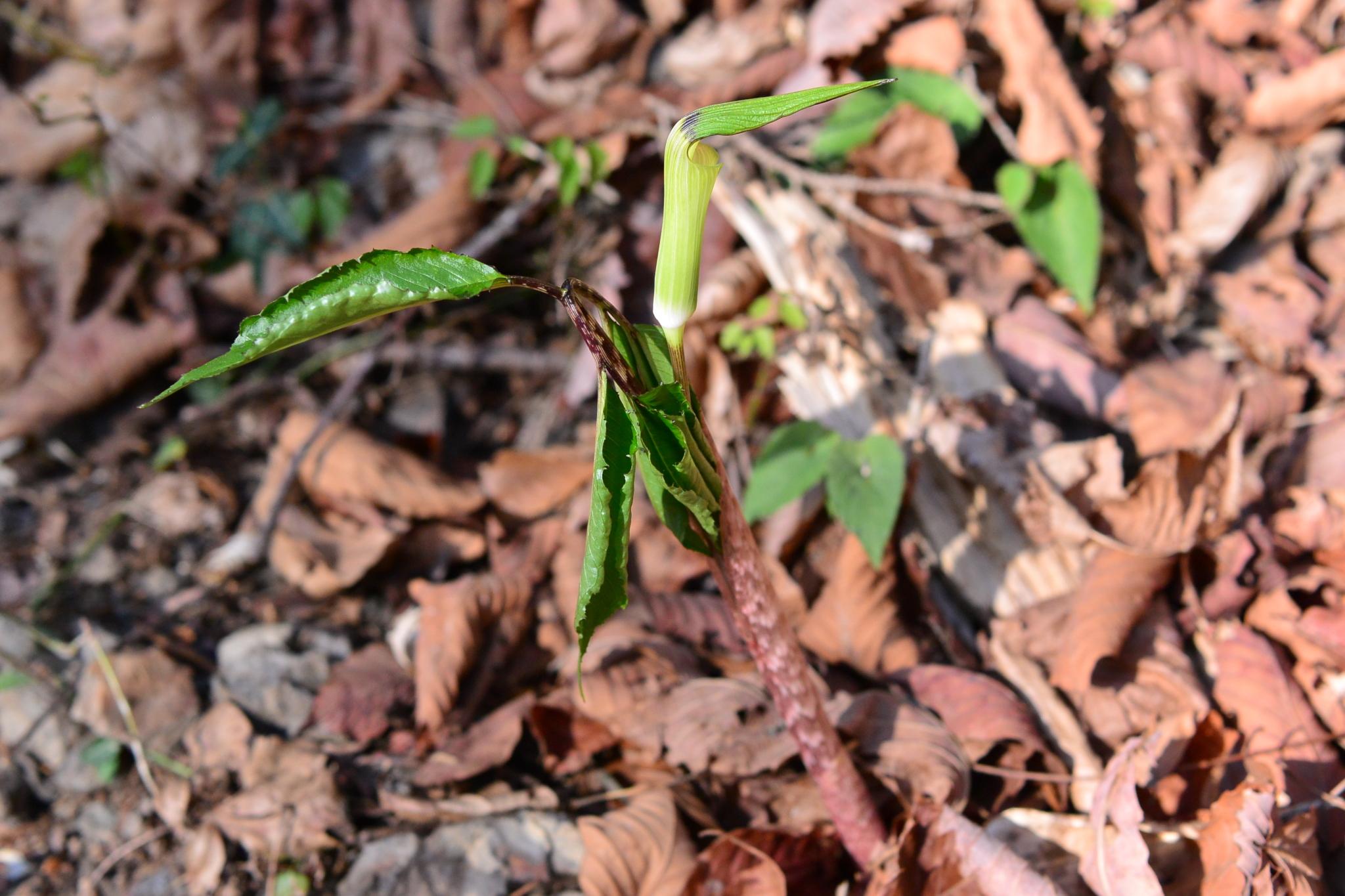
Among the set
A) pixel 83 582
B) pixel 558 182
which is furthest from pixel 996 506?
pixel 83 582

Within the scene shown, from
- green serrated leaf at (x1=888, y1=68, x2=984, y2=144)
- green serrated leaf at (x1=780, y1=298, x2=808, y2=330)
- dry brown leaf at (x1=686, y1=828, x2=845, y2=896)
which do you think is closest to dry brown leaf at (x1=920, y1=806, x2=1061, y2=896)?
dry brown leaf at (x1=686, y1=828, x2=845, y2=896)

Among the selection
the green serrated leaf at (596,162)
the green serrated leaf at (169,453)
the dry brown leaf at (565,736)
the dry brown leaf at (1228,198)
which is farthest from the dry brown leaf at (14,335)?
the dry brown leaf at (1228,198)

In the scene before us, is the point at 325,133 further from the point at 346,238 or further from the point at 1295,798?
the point at 1295,798

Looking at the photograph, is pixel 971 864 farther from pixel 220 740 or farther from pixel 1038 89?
pixel 1038 89

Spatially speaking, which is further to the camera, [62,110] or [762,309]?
[62,110]

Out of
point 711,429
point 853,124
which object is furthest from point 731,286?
point 853,124

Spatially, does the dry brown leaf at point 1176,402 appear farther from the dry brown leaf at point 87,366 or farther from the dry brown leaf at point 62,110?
the dry brown leaf at point 62,110

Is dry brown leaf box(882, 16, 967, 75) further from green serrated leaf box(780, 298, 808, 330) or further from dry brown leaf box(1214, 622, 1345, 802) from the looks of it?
dry brown leaf box(1214, 622, 1345, 802)
